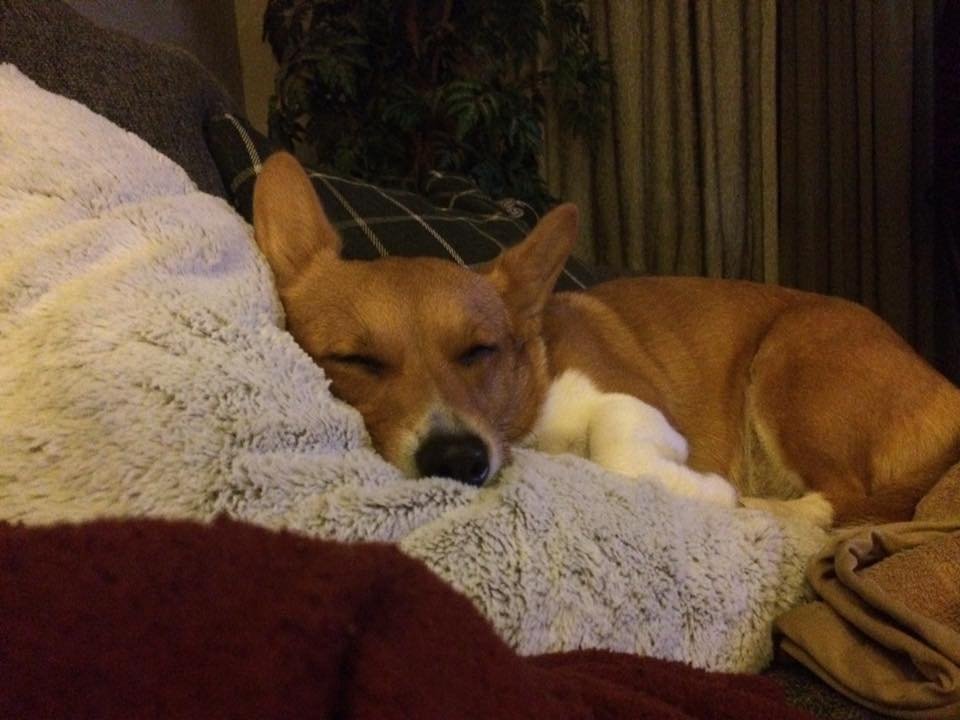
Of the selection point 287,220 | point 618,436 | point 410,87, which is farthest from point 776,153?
point 287,220

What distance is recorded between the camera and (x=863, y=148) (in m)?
3.17

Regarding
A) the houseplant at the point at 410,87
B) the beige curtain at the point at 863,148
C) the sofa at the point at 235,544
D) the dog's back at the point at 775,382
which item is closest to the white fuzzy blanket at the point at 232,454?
the sofa at the point at 235,544

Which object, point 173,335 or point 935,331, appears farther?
point 935,331

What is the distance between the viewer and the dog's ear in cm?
150

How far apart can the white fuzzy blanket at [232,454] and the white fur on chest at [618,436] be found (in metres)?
0.28

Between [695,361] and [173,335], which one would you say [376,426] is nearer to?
[173,335]

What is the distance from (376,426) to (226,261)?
10.8 inches

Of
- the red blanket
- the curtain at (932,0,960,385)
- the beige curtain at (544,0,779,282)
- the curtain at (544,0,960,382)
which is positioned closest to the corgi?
the red blanket

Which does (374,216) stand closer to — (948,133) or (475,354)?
(475,354)

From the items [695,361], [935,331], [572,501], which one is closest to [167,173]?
[572,501]

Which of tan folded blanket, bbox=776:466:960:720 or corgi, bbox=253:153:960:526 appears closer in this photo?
tan folded blanket, bbox=776:466:960:720

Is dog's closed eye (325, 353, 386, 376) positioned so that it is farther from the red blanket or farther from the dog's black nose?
the red blanket

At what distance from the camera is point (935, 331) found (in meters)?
3.23

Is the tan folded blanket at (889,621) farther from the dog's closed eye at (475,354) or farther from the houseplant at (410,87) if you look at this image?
the houseplant at (410,87)
